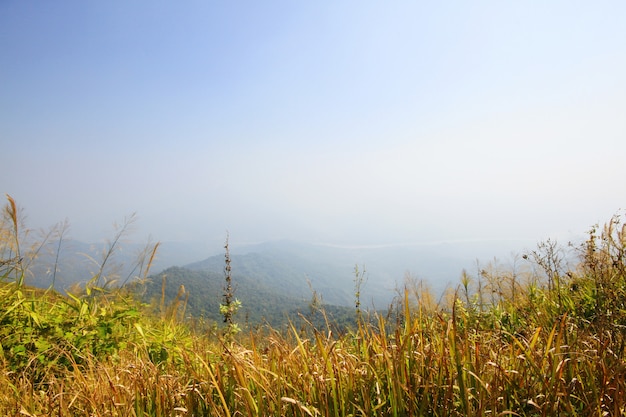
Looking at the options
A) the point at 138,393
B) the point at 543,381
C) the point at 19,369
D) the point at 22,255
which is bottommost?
the point at 19,369

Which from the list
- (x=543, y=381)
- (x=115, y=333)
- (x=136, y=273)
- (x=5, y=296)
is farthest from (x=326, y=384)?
(x=136, y=273)

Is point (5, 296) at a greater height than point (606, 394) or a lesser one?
greater

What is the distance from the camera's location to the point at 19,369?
3.49 meters

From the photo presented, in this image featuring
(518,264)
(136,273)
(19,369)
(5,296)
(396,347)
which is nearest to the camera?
(396,347)

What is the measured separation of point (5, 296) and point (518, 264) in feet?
27.2

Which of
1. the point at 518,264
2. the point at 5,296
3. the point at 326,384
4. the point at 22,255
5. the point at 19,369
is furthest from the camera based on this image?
the point at 518,264

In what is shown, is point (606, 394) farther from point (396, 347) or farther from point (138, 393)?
point (138, 393)

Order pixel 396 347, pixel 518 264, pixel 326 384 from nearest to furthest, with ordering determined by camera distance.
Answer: pixel 326 384
pixel 396 347
pixel 518 264

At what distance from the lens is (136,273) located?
5.74 metres

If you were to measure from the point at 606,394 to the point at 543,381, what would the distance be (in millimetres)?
390

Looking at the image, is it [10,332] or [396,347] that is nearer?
[396,347]

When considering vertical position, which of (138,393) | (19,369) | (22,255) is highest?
(22,255)

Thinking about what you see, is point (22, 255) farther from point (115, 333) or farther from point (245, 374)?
point (245, 374)

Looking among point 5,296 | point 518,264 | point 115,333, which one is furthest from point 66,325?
point 518,264
